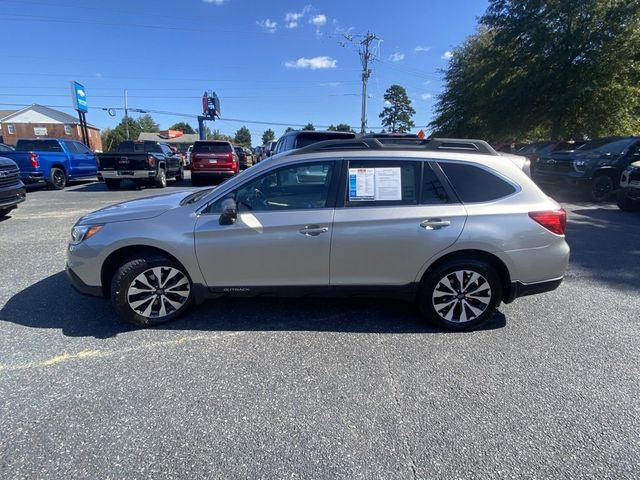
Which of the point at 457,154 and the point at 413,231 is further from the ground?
the point at 457,154

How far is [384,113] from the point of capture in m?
72.5

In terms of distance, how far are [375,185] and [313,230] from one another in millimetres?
717

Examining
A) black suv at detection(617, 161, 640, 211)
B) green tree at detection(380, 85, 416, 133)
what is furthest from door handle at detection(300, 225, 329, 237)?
green tree at detection(380, 85, 416, 133)

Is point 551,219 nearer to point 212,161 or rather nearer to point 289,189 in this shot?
point 289,189

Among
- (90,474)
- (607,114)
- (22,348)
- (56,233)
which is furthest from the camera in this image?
(607,114)

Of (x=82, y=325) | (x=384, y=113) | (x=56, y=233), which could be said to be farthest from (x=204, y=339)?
(x=384, y=113)

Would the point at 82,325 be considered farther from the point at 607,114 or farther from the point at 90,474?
the point at 607,114

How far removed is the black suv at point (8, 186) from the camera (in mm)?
7316

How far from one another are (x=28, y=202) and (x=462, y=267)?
12.5m

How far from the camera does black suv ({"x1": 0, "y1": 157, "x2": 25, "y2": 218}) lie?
732 centimetres

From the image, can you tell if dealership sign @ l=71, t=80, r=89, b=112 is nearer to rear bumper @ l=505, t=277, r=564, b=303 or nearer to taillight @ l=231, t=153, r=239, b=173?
taillight @ l=231, t=153, r=239, b=173

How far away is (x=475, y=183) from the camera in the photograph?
340cm

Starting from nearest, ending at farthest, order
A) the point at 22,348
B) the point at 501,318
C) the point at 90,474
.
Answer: the point at 90,474
the point at 22,348
the point at 501,318

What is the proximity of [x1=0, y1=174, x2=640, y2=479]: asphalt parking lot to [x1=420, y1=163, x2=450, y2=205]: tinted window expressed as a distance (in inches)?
48.6
